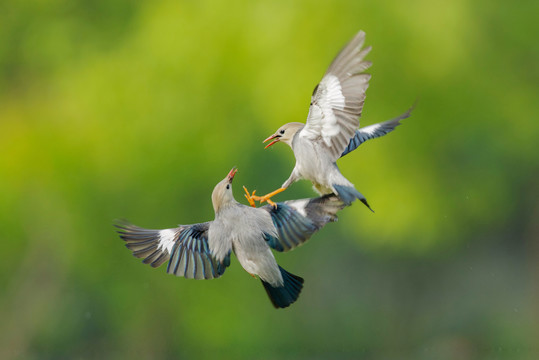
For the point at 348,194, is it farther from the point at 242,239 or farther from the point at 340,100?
the point at 242,239

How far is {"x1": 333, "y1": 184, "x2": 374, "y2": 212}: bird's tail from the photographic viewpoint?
376cm

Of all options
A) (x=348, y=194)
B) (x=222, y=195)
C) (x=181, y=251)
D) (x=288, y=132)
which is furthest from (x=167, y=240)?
(x=348, y=194)

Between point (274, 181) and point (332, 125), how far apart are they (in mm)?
7639

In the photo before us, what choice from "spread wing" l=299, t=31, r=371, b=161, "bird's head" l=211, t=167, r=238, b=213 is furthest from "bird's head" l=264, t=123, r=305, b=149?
"bird's head" l=211, t=167, r=238, b=213

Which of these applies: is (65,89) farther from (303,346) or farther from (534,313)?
(534,313)

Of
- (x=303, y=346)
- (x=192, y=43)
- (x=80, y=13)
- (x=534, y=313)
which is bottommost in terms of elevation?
(x=534, y=313)

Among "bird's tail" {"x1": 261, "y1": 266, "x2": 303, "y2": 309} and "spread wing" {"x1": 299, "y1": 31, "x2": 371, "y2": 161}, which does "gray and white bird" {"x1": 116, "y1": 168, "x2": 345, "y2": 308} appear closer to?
"bird's tail" {"x1": 261, "y1": 266, "x2": 303, "y2": 309}

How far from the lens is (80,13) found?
1484cm

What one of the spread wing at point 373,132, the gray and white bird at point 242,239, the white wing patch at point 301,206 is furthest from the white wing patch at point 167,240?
the spread wing at point 373,132

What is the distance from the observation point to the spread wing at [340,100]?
382 cm

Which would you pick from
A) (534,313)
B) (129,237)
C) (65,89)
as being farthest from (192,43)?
(129,237)

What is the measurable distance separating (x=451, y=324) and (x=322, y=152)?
392 inches

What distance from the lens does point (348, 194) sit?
12.7 ft

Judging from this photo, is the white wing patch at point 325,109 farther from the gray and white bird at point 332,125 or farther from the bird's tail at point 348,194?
the bird's tail at point 348,194
